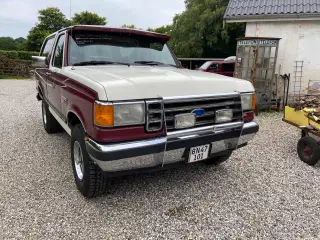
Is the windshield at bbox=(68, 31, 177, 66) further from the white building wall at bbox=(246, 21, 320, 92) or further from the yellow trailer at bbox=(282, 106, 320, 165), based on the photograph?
the white building wall at bbox=(246, 21, 320, 92)

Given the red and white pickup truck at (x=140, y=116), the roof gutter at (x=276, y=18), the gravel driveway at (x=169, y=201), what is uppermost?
the roof gutter at (x=276, y=18)

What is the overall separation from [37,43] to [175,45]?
19.0 metres

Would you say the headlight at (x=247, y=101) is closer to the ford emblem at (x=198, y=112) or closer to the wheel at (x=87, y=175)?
the ford emblem at (x=198, y=112)

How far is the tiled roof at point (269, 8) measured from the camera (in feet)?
24.7

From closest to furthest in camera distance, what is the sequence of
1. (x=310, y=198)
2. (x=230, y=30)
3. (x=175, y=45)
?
1. (x=310, y=198)
2. (x=230, y=30)
3. (x=175, y=45)

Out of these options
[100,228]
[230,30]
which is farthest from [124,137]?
[230,30]

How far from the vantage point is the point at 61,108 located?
349 cm

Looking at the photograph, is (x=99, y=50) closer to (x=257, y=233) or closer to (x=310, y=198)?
(x=257, y=233)

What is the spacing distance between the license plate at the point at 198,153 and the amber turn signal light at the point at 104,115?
87 centimetres

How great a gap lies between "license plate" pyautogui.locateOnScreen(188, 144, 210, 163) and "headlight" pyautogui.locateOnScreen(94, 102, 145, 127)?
2.09ft

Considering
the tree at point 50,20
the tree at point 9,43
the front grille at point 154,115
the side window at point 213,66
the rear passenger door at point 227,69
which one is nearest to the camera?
the front grille at point 154,115

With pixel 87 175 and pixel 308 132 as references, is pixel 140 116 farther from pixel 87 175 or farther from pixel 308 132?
pixel 308 132

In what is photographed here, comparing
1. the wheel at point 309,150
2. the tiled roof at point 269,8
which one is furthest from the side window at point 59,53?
the tiled roof at point 269,8

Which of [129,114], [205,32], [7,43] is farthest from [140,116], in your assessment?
[7,43]
